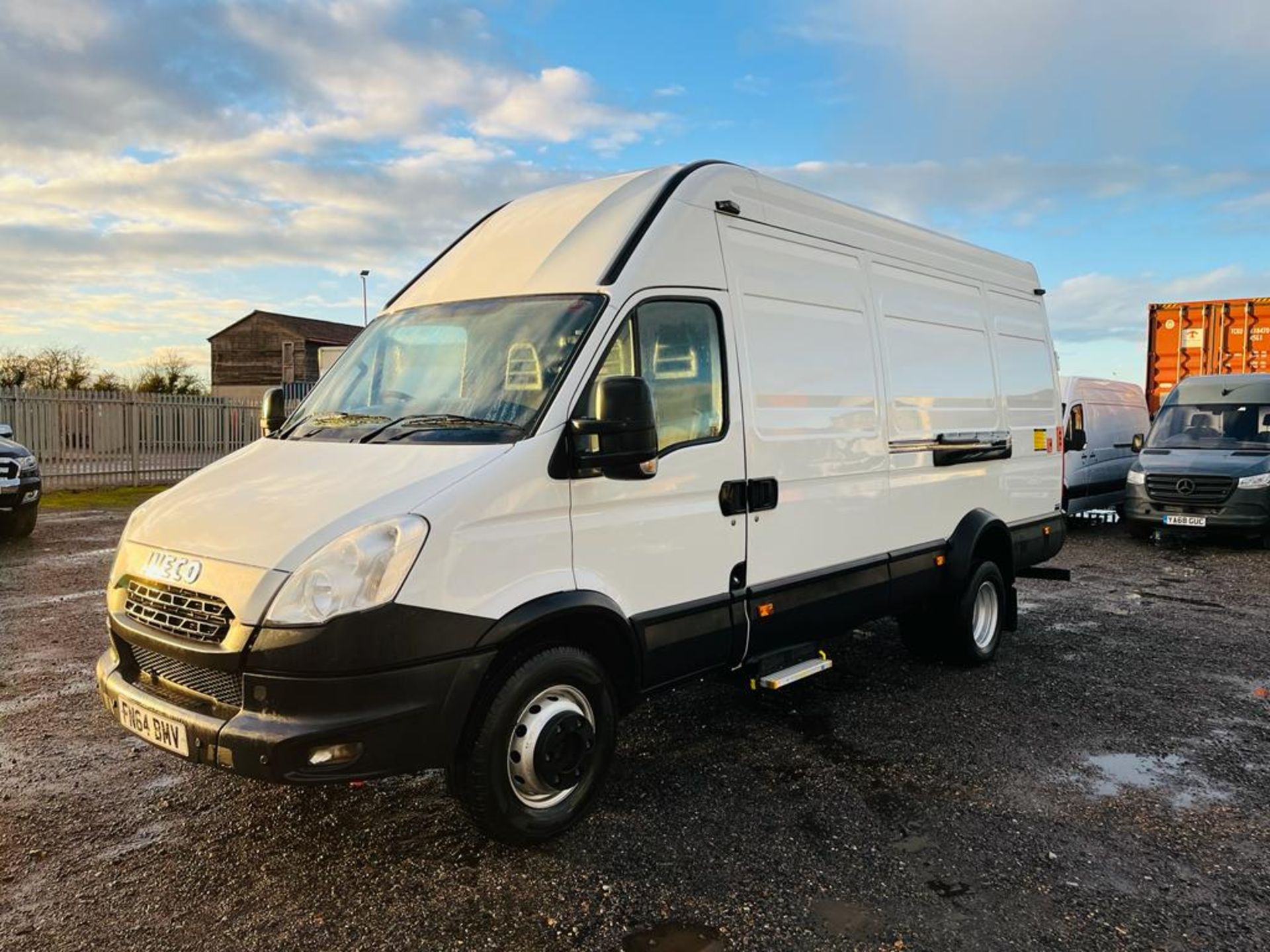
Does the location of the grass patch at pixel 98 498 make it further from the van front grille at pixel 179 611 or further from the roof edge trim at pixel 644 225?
the roof edge trim at pixel 644 225

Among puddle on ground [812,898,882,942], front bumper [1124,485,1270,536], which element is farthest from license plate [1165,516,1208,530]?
puddle on ground [812,898,882,942]

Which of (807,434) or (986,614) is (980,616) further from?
(807,434)

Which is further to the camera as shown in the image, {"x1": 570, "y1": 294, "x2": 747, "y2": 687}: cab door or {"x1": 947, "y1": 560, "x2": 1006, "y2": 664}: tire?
{"x1": 947, "y1": 560, "x2": 1006, "y2": 664}: tire

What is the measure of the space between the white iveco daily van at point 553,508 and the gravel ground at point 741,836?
46 cm

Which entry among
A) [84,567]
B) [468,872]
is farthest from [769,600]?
[84,567]

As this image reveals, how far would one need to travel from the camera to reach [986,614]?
647 cm

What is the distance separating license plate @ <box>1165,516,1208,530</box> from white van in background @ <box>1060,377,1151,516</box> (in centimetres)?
112

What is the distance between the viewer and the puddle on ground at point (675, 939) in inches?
117

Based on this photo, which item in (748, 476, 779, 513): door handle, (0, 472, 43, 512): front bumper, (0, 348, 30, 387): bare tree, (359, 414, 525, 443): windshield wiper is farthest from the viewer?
(0, 348, 30, 387): bare tree

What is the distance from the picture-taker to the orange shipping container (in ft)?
51.5

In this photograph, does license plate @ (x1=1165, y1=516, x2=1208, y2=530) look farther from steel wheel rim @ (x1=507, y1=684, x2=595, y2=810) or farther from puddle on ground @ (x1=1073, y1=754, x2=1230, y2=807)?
steel wheel rim @ (x1=507, y1=684, x2=595, y2=810)

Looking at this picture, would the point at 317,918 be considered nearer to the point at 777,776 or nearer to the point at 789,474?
the point at 777,776

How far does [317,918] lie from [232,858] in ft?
1.99

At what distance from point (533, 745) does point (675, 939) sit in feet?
2.88
